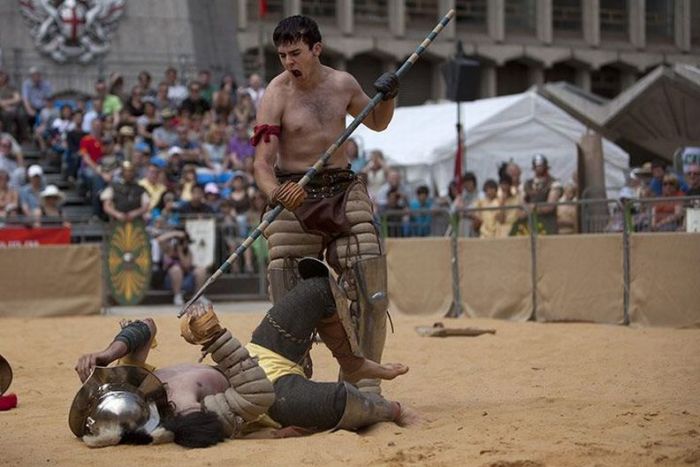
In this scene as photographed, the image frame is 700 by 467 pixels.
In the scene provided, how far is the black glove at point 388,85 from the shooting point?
7.72 m

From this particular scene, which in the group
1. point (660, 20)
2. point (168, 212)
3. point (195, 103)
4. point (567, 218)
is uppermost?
point (660, 20)

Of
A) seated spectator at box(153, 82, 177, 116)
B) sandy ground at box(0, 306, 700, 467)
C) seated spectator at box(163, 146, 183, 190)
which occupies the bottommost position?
sandy ground at box(0, 306, 700, 467)

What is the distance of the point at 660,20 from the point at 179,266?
2172 cm

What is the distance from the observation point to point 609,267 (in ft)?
43.0

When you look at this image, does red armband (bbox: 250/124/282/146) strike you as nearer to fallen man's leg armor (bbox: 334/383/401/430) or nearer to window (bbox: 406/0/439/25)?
fallen man's leg armor (bbox: 334/383/401/430)

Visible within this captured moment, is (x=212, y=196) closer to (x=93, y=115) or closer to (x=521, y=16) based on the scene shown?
(x=93, y=115)

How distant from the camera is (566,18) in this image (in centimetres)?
4669

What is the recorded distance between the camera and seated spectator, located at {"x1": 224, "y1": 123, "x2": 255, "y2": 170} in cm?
2114

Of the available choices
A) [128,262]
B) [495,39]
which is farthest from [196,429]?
[495,39]

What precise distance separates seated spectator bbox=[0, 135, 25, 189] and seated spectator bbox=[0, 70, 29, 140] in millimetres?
1642

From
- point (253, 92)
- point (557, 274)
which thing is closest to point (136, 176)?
point (253, 92)

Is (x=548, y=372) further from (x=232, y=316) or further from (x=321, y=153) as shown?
(x=232, y=316)

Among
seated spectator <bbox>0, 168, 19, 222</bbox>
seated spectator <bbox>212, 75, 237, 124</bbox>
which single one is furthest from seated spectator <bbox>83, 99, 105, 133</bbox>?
Result: seated spectator <bbox>0, 168, 19, 222</bbox>

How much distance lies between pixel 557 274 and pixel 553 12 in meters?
33.9
